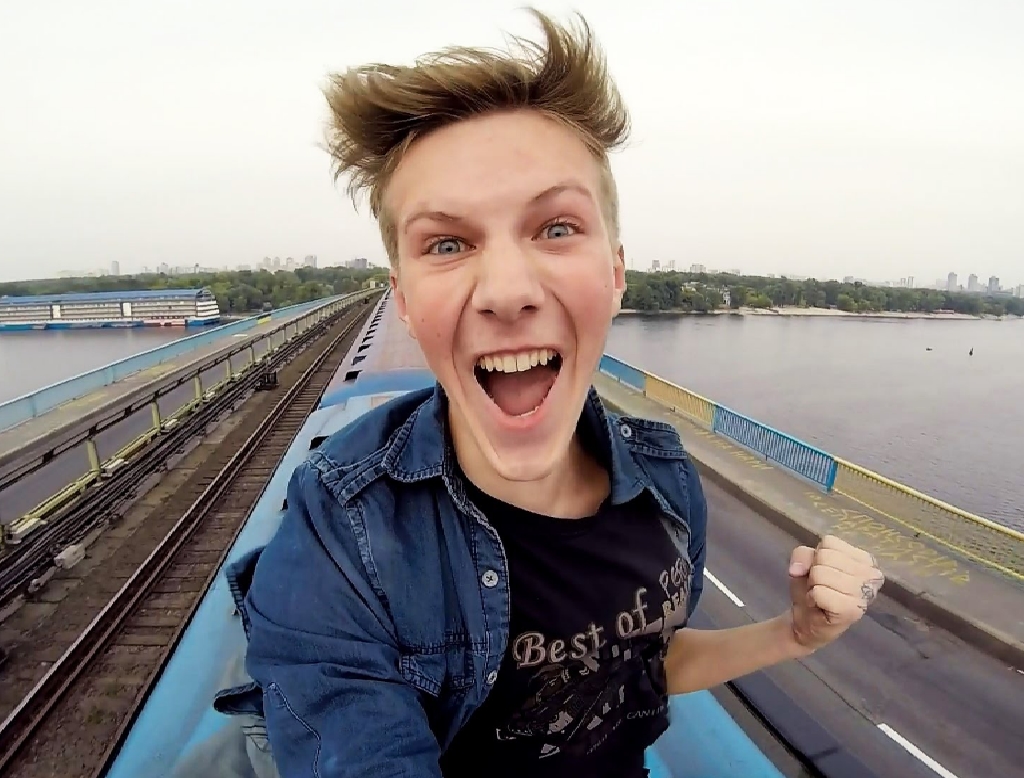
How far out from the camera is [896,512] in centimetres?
922

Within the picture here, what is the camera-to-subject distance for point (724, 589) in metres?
7.45

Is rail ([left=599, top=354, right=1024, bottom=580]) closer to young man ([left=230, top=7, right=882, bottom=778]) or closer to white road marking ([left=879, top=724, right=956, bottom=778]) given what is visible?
white road marking ([left=879, top=724, right=956, bottom=778])

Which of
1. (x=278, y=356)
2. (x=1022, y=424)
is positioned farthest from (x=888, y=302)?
(x=278, y=356)

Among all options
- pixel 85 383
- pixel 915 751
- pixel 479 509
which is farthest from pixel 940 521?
pixel 85 383

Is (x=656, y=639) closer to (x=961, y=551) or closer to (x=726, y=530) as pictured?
(x=726, y=530)

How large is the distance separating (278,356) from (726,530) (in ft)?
66.4

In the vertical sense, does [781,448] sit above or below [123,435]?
above

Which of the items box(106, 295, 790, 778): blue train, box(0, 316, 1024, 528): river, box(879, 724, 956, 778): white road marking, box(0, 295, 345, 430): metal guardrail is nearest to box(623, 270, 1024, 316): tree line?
box(0, 316, 1024, 528): river

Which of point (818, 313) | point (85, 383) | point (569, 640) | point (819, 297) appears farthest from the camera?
point (819, 297)

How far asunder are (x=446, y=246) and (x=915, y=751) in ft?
20.7

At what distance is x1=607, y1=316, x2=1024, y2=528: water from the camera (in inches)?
751

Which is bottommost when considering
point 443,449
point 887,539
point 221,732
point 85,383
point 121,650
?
A: point 121,650

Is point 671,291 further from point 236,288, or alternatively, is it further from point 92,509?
point 92,509

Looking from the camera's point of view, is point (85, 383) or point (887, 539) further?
point (85, 383)
